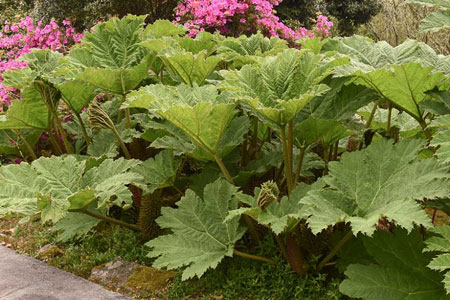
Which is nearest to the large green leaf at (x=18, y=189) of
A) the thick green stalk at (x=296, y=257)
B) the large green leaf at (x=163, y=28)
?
the thick green stalk at (x=296, y=257)

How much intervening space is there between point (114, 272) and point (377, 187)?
1434mm

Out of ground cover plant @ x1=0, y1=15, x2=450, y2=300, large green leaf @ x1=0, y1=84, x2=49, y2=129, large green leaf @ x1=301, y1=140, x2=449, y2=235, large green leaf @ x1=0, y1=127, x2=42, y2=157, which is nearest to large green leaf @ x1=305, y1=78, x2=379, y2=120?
ground cover plant @ x1=0, y1=15, x2=450, y2=300

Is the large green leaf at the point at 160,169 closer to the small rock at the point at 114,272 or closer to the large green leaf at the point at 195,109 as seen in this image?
the large green leaf at the point at 195,109

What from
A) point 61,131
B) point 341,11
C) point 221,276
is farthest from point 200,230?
point 341,11

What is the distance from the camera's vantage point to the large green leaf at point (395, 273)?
2.06m

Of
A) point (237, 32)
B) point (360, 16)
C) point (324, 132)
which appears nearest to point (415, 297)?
point (324, 132)

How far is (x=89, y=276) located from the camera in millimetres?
2877

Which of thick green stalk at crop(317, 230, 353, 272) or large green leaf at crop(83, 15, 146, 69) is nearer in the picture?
thick green stalk at crop(317, 230, 353, 272)

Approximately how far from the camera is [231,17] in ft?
22.4

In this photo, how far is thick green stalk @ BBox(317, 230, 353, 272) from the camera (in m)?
2.23

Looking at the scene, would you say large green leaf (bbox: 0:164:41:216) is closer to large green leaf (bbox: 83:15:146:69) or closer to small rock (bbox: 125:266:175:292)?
small rock (bbox: 125:266:175:292)

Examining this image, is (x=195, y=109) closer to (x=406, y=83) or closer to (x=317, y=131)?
(x=317, y=131)

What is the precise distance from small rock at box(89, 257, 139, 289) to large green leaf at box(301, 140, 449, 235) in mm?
1126

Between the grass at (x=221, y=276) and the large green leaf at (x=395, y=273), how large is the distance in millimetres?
235
